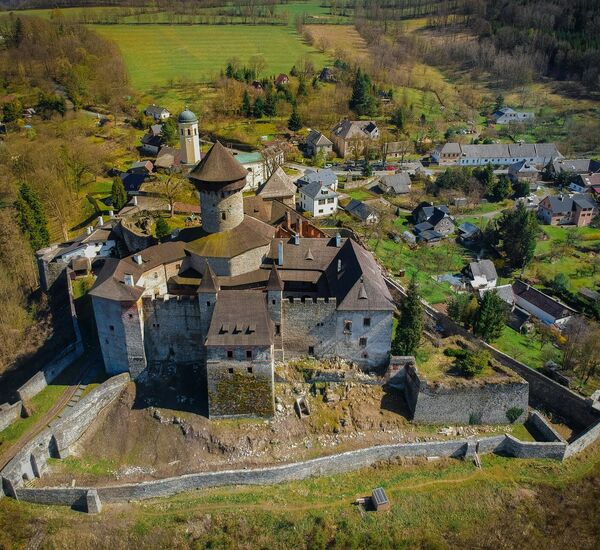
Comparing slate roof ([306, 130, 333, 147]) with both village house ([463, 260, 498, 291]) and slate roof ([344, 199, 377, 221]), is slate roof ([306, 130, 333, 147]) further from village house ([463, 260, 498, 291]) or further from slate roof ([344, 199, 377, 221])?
village house ([463, 260, 498, 291])

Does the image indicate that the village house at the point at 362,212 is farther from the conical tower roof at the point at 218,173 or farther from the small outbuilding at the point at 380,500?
the small outbuilding at the point at 380,500

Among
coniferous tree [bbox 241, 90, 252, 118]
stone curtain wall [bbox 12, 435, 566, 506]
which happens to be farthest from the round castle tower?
coniferous tree [bbox 241, 90, 252, 118]

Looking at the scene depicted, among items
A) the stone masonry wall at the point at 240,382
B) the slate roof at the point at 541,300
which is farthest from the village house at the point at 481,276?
the stone masonry wall at the point at 240,382

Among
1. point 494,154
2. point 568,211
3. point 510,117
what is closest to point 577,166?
point 494,154

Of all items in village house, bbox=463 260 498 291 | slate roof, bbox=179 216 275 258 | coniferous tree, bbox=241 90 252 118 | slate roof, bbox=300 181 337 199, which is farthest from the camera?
coniferous tree, bbox=241 90 252 118

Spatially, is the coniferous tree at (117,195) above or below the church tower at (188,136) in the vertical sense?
below

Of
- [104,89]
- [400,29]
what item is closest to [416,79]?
[400,29]

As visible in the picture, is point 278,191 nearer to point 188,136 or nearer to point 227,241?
point 188,136
